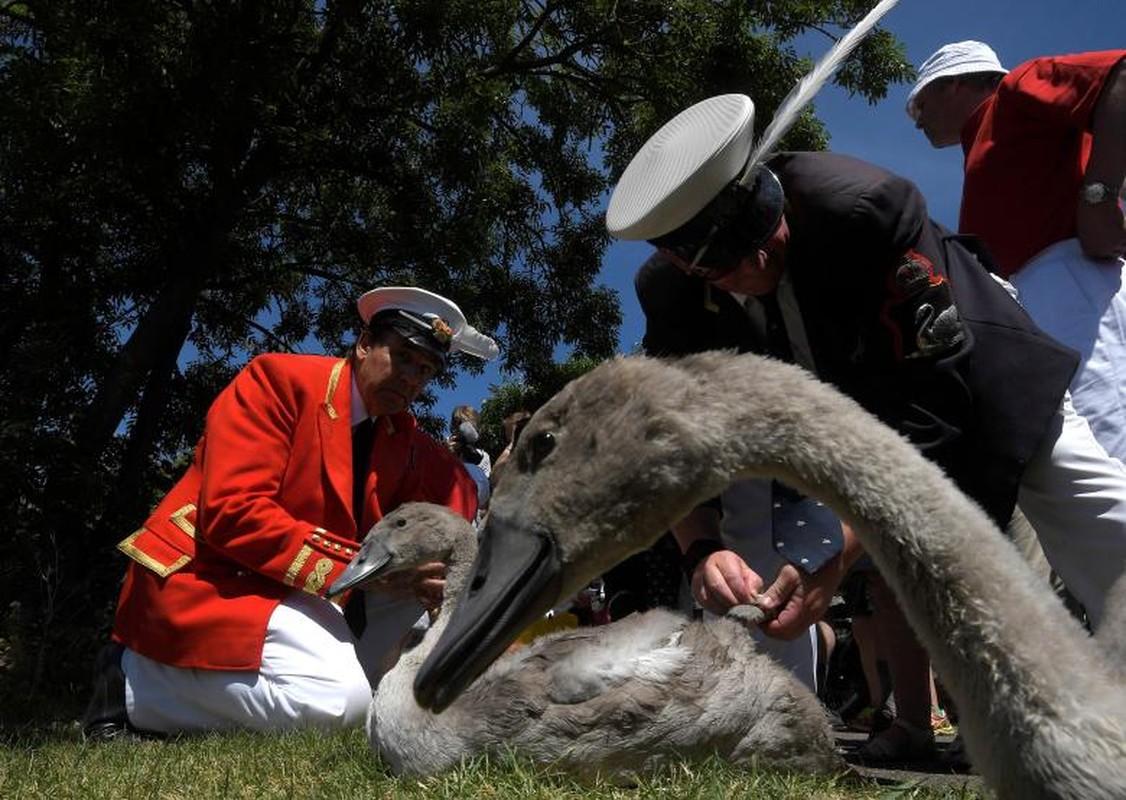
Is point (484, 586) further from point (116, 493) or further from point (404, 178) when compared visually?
point (404, 178)

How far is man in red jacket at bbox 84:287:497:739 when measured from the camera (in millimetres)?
4824

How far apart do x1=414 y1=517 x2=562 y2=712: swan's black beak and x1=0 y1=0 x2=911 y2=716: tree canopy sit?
21.9ft

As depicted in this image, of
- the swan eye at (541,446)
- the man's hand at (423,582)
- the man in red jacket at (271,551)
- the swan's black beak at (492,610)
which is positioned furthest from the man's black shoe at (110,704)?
the swan eye at (541,446)

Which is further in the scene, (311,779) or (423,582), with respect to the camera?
(423,582)

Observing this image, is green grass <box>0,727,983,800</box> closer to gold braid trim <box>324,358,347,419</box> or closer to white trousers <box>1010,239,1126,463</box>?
white trousers <box>1010,239,1126,463</box>

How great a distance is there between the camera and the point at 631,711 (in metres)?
3.18

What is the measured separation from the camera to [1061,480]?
2.82 m

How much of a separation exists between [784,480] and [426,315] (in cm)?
340

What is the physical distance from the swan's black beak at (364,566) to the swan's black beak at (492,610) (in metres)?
2.68

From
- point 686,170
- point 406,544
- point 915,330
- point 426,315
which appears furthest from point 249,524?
point 915,330

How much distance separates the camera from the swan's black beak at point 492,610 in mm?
2018

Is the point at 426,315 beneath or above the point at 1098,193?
above

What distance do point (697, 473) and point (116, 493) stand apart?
7.89m

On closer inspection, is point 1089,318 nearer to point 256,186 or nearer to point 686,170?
point 686,170
